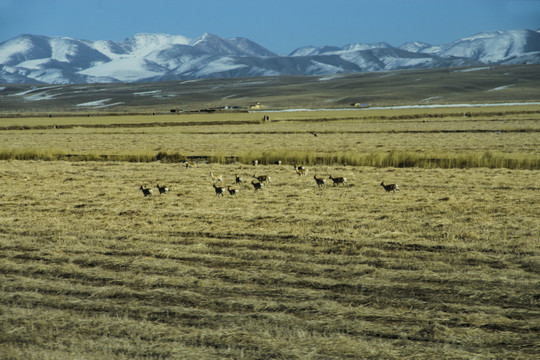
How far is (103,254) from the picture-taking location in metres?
11.2

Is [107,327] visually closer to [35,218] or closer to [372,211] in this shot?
[35,218]

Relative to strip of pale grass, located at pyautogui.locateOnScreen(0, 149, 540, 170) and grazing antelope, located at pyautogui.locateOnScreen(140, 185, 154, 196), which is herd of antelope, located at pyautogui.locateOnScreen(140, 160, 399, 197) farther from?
strip of pale grass, located at pyautogui.locateOnScreen(0, 149, 540, 170)

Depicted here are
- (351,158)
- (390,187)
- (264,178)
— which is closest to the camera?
(390,187)

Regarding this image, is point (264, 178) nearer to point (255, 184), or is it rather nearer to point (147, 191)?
point (255, 184)

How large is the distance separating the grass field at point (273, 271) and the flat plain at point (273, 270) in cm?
3

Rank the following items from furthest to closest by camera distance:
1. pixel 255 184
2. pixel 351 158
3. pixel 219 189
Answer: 1. pixel 351 158
2. pixel 255 184
3. pixel 219 189

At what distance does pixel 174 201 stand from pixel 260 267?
27.1 feet

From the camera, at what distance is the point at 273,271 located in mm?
9883

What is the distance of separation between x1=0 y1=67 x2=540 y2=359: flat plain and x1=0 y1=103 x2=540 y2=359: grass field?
32 millimetres

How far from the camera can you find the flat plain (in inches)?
276

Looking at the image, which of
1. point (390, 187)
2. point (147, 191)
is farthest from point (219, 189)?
point (390, 187)

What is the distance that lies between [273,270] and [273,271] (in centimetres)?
8

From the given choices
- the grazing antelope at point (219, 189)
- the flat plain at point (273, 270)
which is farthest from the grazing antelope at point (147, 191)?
the grazing antelope at point (219, 189)

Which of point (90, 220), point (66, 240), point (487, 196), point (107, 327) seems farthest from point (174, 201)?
point (107, 327)
